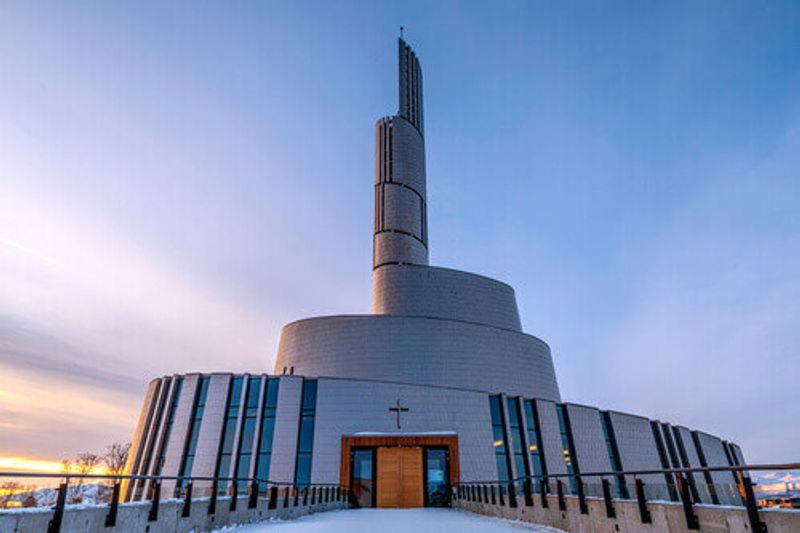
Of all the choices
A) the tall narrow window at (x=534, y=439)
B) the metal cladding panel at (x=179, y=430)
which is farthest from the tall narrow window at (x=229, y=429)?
the tall narrow window at (x=534, y=439)

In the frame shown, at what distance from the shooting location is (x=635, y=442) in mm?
40094

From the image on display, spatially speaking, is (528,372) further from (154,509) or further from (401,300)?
(154,509)

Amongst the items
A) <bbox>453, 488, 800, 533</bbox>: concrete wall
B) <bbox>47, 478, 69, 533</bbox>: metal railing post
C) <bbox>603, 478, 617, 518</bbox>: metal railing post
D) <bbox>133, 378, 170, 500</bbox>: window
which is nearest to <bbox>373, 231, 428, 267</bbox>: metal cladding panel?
<bbox>133, 378, 170, 500</bbox>: window

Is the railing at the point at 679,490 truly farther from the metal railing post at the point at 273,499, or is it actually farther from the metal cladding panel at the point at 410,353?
the metal cladding panel at the point at 410,353

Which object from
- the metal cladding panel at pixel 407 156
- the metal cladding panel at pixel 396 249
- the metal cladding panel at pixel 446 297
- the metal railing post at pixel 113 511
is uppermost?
the metal cladding panel at pixel 407 156

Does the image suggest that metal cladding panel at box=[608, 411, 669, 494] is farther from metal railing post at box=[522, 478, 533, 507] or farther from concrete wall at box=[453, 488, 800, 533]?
concrete wall at box=[453, 488, 800, 533]

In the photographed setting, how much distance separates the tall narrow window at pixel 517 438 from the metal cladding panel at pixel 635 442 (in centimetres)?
1091

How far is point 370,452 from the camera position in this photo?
1067 inches

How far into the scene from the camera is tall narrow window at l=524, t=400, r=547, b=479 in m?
32.8

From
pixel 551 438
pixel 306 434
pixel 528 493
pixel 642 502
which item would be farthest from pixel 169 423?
pixel 642 502

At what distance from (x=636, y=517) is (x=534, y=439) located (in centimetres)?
2812

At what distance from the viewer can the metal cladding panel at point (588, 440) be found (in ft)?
Result: 117

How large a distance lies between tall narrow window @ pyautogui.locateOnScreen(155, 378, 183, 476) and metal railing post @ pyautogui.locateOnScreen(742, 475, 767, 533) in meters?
34.9

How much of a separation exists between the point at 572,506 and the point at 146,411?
1464 inches
